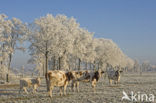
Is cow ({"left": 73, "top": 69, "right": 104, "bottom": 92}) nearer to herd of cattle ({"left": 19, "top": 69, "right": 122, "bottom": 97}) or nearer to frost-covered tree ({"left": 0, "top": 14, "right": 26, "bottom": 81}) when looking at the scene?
herd of cattle ({"left": 19, "top": 69, "right": 122, "bottom": 97})

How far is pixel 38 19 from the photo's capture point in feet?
131

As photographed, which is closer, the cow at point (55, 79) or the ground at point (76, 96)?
the ground at point (76, 96)

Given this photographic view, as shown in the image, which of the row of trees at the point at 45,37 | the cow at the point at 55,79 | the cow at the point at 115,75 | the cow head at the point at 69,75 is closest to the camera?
the cow at the point at 55,79

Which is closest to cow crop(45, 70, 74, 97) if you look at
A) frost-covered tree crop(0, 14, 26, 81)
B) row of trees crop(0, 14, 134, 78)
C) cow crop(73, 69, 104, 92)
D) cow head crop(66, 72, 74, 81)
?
cow head crop(66, 72, 74, 81)

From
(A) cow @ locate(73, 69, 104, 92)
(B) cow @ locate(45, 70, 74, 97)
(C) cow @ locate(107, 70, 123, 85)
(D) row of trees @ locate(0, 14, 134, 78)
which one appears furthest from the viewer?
(D) row of trees @ locate(0, 14, 134, 78)

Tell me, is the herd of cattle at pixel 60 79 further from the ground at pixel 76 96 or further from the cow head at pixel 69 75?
the ground at pixel 76 96

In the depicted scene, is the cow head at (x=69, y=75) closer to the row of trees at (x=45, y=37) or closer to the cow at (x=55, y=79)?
the cow at (x=55, y=79)

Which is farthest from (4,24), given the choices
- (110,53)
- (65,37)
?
(110,53)

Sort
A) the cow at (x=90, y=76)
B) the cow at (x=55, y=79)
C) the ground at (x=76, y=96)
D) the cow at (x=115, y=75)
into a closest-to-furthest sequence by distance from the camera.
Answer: the ground at (x=76, y=96)
the cow at (x=55, y=79)
the cow at (x=90, y=76)
the cow at (x=115, y=75)

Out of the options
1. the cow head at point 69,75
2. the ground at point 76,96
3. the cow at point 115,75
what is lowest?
the ground at point 76,96

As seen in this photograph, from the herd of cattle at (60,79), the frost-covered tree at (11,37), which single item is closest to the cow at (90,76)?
the herd of cattle at (60,79)

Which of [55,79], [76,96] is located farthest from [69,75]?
[76,96]

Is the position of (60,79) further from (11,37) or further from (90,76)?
(11,37)

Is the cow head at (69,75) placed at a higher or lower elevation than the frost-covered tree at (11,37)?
lower
